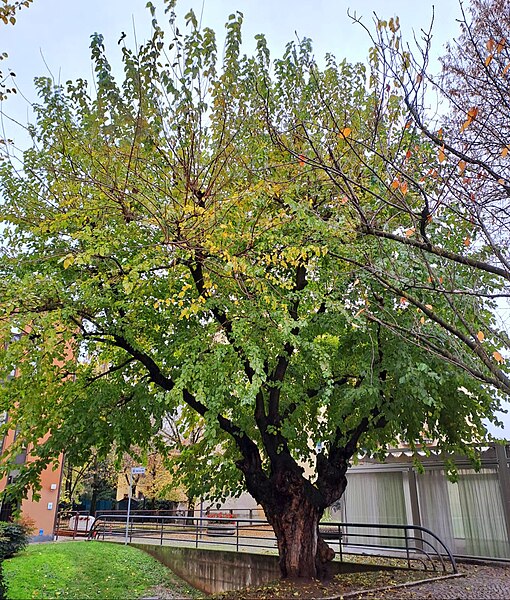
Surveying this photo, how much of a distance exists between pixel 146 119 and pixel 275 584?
7504 millimetres

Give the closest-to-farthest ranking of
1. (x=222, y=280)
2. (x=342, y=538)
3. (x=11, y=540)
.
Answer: (x=222, y=280)
(x=11, y=540)
(x=342, y=538)

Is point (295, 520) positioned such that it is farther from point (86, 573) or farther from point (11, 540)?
point (11, 540)

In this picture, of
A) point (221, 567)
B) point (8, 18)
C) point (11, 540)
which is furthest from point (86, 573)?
point (8, 18)

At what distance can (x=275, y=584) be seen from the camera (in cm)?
825

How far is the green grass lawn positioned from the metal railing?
1283mm

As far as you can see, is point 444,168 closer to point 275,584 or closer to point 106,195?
point 106,195

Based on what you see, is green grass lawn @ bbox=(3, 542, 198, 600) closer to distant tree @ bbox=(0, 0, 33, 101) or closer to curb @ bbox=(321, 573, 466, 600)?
curb @ bbox=(321, 573, 466, 600)

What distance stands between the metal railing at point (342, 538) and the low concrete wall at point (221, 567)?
0.34 m

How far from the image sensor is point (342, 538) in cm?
1362

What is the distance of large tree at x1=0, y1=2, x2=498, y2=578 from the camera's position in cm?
664

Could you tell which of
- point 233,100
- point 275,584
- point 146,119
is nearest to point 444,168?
point 233,100

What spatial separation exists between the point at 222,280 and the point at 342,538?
9481 mm

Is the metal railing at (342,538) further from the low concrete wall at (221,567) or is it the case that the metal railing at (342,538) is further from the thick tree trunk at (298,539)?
the thick tree trunk at (298,539)

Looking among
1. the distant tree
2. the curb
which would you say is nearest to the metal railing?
the curb
